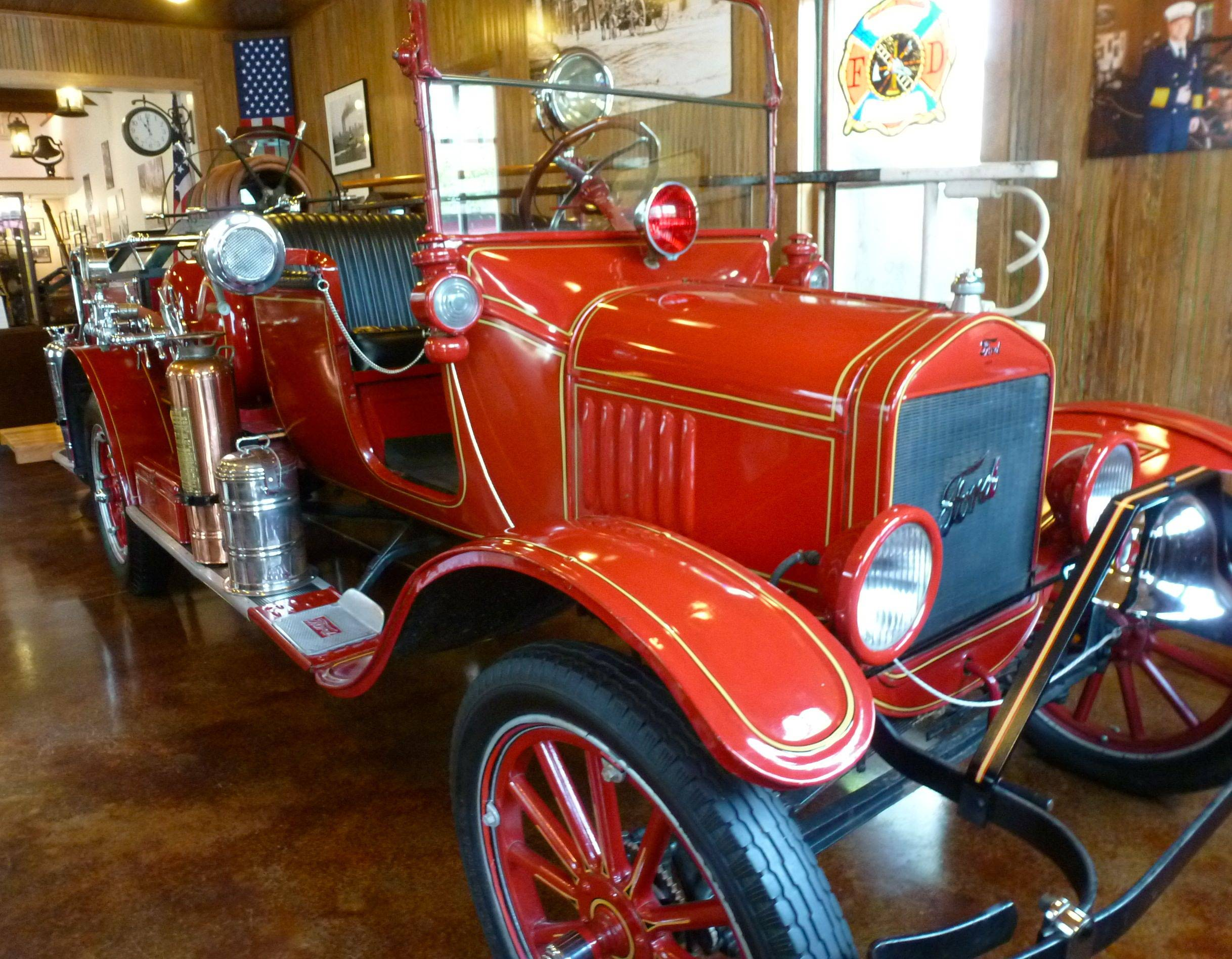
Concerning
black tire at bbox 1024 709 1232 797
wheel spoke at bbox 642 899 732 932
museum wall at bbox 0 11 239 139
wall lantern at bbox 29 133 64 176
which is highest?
museum wall at bbox 0 11 239 139

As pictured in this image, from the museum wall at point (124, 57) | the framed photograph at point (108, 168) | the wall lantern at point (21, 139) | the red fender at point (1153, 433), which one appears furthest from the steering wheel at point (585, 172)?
the wall lantern at point (21, 139)

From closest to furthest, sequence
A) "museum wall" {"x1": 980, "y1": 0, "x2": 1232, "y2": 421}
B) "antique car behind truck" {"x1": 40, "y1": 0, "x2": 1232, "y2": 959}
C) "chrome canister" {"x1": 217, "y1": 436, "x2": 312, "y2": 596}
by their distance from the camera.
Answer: "antique car behind truck" {"x1": 40, "y1": 0, "x2": 1232, "y2": 959}
"chrome canister" {"x1": 217, "y1": 436, "x2": 312, "y2": 596}
"museum wall" {"x1": 980, "y1": 0, "x2": 1232, "y2": 421}

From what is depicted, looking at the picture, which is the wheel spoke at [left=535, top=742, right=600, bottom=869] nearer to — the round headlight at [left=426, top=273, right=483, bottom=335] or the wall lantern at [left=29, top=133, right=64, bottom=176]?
the round headlight at [left=426, top=273, right=483, bottom=335]

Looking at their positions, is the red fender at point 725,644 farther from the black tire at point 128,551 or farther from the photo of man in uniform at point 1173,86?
the photo of man in uniform at point 1173,86

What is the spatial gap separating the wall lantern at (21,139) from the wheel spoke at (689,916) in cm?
1408

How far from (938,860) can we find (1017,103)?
2.90 m

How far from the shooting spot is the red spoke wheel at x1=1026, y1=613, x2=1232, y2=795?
2.15 meters

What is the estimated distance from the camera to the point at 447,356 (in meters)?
2.07

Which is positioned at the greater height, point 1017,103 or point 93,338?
point 1017,103

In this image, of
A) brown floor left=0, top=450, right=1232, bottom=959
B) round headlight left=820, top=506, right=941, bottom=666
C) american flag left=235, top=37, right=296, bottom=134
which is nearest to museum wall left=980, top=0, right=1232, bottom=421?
brown floor left=0, top=450, right=1232, bottom=959

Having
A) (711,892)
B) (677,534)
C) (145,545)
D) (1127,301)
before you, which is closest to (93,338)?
(145,545)

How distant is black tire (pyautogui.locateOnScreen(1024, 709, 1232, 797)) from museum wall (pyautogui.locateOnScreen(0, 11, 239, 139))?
29.5 ft

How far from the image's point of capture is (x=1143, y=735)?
7.54 feet

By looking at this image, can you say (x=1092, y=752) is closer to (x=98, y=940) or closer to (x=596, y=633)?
(x=596, y=633)
